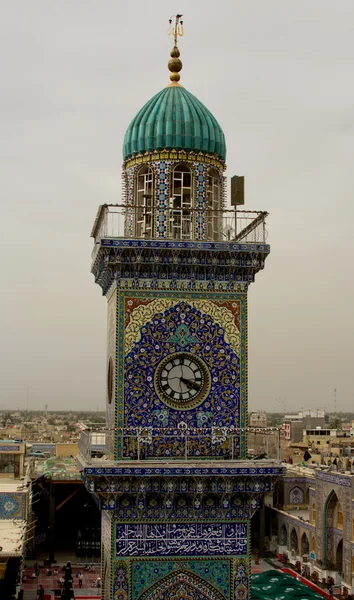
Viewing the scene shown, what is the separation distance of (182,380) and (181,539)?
2625 millimetres

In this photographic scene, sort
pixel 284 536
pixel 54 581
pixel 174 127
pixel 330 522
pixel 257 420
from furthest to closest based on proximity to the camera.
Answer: pixel 257 420, pixel 284 536, pixel 330 522, pixel 54 581, pixel 174 127

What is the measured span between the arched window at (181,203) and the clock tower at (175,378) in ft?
0.08

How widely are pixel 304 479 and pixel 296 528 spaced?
5300 mm

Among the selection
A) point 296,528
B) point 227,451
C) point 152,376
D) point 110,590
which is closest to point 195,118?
point 152,376

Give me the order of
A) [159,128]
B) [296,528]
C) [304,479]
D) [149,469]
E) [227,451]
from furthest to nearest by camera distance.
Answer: [304,479], [296,528], [159,128], [227,451], [149,469]

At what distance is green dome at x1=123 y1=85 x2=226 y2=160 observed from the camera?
14.9 m

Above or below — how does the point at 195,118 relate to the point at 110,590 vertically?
above

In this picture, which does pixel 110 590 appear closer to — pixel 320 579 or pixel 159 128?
pixel 159 128

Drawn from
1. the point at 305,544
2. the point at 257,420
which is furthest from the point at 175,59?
the point at 257,420

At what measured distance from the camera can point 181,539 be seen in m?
13.6

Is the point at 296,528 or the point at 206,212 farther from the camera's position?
the point at 296,528

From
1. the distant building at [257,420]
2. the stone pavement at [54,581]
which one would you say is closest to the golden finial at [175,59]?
the stone pavement at [54,581]

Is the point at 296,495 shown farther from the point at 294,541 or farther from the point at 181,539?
the point at 181,539

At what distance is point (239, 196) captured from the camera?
1465 centimetres
